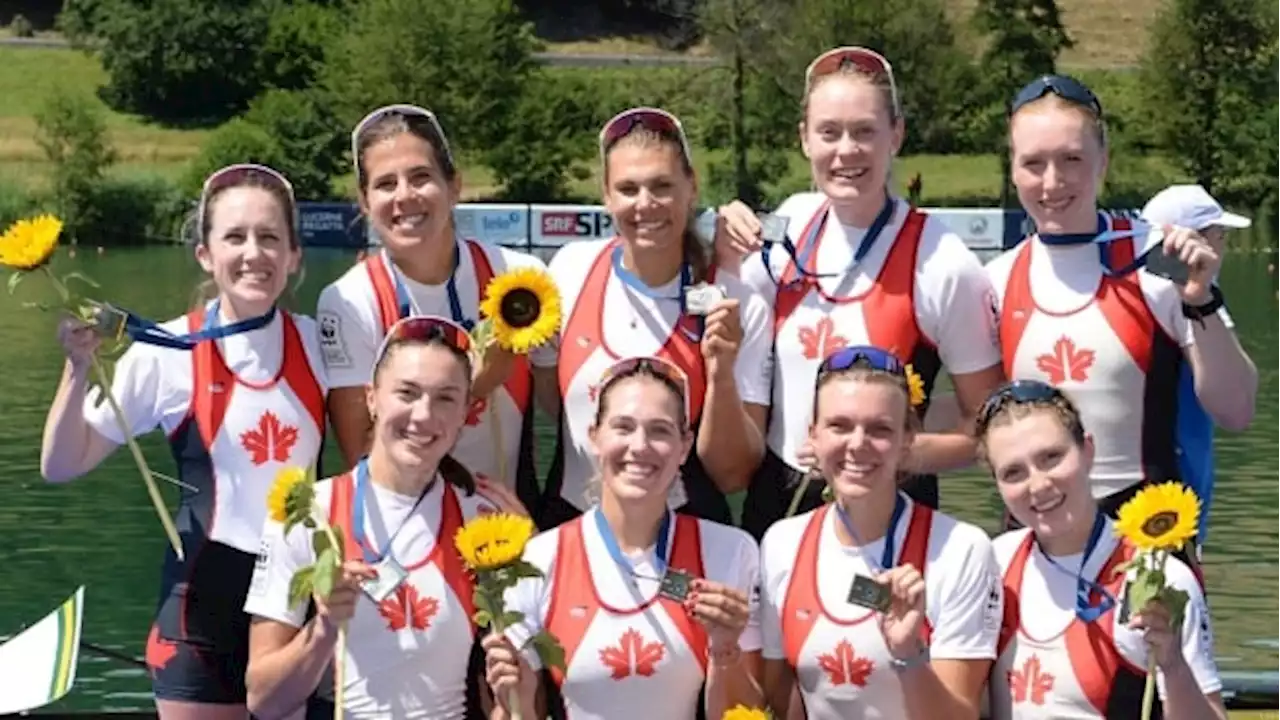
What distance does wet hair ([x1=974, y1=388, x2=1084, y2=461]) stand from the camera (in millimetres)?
5043

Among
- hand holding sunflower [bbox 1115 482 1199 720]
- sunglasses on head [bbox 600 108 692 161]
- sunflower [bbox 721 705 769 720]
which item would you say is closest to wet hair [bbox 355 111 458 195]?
sunglasses on head [bbox 600 108 692 161]

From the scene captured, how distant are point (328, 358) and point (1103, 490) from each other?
234 centimetres

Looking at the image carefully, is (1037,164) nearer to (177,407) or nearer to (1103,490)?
(1103,490)

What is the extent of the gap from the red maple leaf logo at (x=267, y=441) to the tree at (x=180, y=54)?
7128 centimetres

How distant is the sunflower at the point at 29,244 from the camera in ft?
17.3

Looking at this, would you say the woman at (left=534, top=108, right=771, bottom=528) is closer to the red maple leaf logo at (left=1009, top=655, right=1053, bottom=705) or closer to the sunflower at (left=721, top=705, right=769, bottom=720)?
the sunflower at (left=721, top=705, right=769, bottom=720)

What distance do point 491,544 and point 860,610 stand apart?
1.07 meters

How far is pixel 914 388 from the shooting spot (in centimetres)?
527

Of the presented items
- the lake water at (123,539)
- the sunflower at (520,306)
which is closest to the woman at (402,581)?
the sunflower at (520,306)

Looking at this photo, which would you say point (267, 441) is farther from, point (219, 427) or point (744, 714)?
point (744, 714)

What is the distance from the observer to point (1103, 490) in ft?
18.4

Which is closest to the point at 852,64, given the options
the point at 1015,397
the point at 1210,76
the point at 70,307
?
the point at 1015,397

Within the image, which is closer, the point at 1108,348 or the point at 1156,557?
the point at 1156,557

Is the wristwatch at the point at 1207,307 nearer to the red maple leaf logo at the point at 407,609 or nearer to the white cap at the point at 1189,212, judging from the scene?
the white cap at the point at 1189,212
